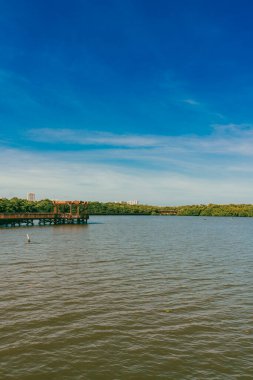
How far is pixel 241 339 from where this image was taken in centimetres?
1455

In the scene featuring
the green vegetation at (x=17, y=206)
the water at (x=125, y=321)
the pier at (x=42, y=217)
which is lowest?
the water at (x=125, y=321)

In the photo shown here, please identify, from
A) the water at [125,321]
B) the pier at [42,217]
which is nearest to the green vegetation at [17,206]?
the pier at [42,217]

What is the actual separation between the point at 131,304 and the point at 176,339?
17.1 ft

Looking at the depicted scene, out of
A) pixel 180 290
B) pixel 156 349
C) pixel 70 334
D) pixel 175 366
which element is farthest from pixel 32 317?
pixel 180 290

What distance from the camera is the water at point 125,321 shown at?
481 inches

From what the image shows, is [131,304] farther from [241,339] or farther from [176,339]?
[241,339]

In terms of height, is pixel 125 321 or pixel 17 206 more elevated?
pixel 17 206

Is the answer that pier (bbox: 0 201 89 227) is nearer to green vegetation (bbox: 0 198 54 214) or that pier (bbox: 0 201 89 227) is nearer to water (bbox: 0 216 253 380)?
green vegetation (bbox: 0 198 54 214)

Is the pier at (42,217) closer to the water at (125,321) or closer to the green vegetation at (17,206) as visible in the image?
the green vegetation at (17,206)

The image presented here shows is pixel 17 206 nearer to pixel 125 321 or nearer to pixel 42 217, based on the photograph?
pixel 42 217

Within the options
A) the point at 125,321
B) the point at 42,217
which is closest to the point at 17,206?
the point at 42,217

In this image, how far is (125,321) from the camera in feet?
54.6

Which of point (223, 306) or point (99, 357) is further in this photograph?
point (223, 306)

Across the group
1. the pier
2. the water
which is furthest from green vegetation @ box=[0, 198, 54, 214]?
the water
